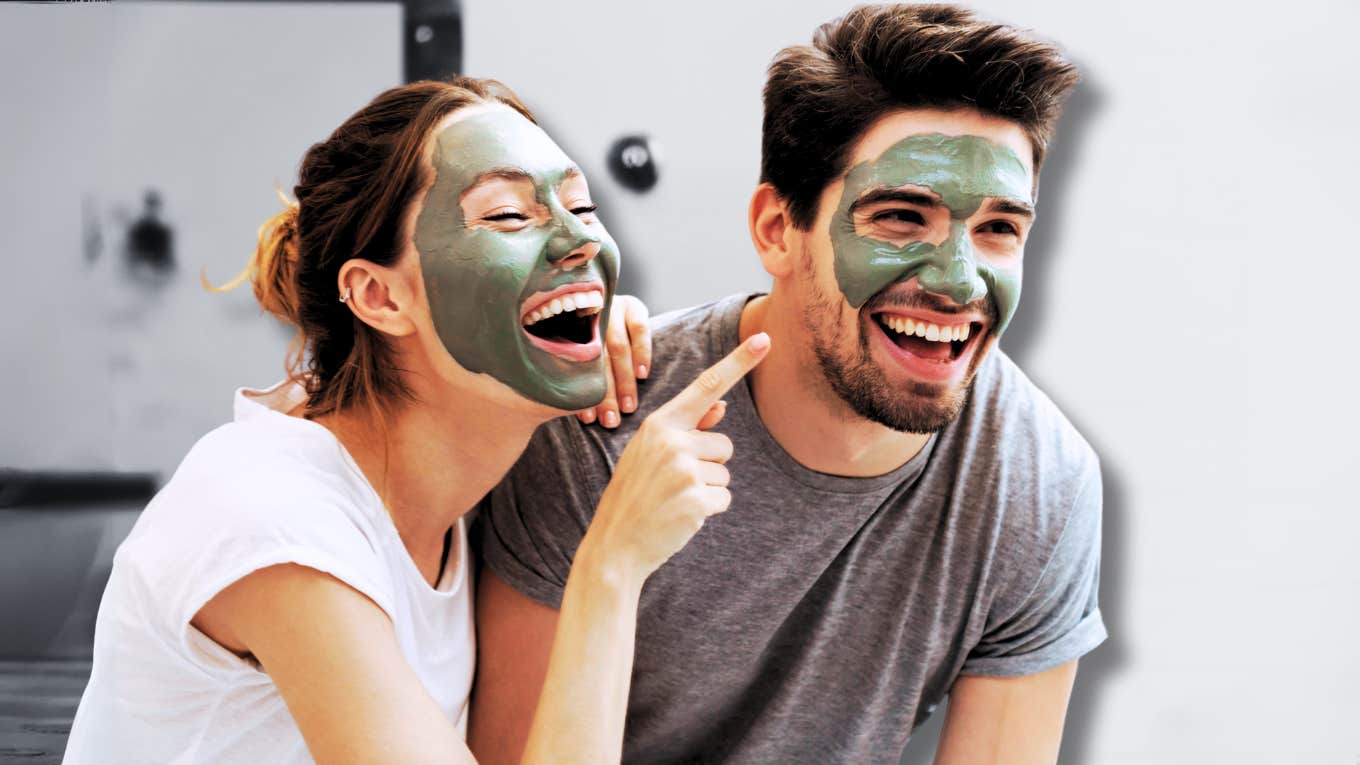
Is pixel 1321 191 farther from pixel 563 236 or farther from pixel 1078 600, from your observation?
pixel 563 236

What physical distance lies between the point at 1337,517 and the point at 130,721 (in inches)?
79.2

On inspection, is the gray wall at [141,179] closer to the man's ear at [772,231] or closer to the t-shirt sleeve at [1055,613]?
the man's ear at [772,231]

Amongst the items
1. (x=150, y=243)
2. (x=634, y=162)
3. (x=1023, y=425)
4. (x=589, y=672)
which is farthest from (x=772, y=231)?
(x=150, y=243)

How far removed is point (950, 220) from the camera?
54.1 inches

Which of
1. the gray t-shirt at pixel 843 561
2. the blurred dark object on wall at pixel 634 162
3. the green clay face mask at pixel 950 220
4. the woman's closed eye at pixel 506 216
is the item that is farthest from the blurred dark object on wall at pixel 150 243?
the green clay face mask at pixel 950 220

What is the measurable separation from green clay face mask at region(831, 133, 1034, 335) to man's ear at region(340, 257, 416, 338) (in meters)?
0.50

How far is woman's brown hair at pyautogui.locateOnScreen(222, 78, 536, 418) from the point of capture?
133 centimetres

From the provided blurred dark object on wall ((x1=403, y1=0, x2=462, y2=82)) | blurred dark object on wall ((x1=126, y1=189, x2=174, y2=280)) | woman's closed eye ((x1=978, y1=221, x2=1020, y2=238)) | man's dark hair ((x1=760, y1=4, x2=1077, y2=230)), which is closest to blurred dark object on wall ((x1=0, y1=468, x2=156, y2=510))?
blurred dark object on wall ((x1=126, y1=189, x2=174, y2=280))

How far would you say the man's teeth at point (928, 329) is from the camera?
138 centimetres

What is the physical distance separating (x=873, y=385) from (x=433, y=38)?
128 cm

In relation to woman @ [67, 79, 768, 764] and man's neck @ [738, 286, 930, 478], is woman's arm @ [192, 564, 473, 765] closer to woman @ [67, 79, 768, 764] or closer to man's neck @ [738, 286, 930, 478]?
woman @ [67, 79, 768, 764]

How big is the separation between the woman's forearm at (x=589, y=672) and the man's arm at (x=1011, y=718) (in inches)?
21.9

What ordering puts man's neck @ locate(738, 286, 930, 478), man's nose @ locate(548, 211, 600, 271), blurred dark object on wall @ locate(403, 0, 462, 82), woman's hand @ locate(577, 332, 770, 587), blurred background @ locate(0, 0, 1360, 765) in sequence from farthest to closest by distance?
1. blurred dark object on wall @ locate(403, 0, 462, 82)
2. blurred background @ locate(0, 0, 1360, 765)
3. man's neck @ locate(738, 286, 930, 478)
4. man's nose @ locate(548, 211, 600, 271)
5. woman's hand @ locate(577, 332, 770, 587)

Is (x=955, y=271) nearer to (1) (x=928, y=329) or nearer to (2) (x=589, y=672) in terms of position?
(1) (x=928, y=329)
